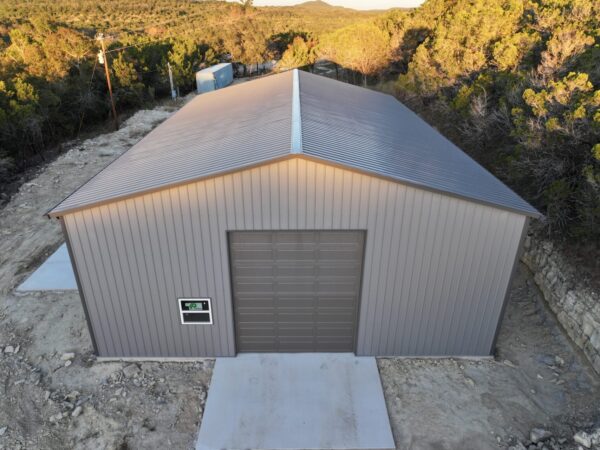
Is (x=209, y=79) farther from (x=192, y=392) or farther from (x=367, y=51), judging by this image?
(x=192, y=392)

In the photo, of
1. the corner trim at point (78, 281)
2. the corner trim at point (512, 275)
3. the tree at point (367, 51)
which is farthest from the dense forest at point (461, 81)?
the corner trim at point (78, 281)

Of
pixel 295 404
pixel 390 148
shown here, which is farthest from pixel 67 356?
pixel 390 148

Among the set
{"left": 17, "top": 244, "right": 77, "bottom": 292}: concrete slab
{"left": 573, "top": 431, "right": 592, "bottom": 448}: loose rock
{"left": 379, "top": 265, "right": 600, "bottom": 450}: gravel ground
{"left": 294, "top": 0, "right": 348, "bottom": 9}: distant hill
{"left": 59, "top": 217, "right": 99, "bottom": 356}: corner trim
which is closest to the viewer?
{"left": 573, "top": 431, "right": 592, "bottom": 448}: loose rock

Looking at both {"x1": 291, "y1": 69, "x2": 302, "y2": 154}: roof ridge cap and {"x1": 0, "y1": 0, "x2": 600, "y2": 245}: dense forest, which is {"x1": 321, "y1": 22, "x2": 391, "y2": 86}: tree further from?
{"x1": 291, "y1": 69, "x2": 302, "y2": 154}: roof ridge cap

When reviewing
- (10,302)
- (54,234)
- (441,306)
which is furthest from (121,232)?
(54,234)

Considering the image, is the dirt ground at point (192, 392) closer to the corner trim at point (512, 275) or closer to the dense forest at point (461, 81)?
the corner trim at point (512, 275)

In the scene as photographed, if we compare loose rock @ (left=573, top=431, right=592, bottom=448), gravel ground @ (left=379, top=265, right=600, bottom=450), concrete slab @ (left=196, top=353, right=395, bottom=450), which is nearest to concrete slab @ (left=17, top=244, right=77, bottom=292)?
concrete slab @ (left=196, top=353, right=395, bottom=450)

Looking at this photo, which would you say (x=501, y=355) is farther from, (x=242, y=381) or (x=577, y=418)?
(x=242, y=381)
